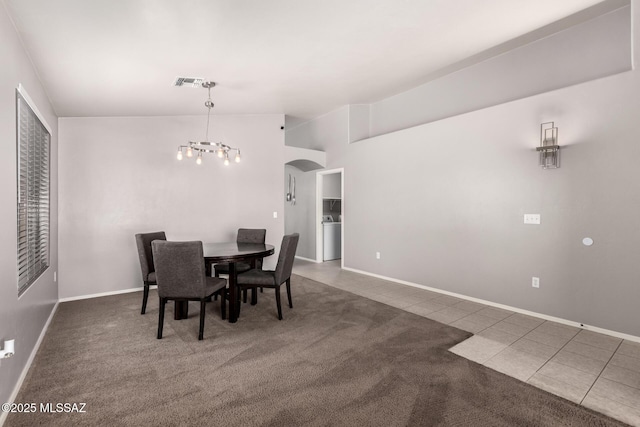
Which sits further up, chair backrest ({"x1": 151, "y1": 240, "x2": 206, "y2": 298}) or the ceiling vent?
the ceiling vent

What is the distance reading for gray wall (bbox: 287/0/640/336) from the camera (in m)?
2.88

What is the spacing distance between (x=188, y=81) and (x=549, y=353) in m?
4.42

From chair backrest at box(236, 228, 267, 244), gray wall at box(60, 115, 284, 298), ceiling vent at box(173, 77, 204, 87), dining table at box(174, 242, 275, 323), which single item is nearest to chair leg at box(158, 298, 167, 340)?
dining table at box(174, 242, 275, 323)

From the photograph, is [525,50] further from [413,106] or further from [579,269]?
[579,269]

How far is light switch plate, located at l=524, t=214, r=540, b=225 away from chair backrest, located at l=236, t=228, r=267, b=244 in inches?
133

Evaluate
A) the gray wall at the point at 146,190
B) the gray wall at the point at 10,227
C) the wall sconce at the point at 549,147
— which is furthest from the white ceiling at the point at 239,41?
the wall sconce at the point at 549,147

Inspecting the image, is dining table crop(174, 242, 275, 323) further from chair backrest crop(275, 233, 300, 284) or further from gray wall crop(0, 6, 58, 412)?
gray wall crop(0, 6, 58, 412)

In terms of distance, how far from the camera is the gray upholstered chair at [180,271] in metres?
2.71

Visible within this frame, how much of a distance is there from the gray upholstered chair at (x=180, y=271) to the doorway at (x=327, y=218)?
3.95 metres

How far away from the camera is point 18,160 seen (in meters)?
2.19

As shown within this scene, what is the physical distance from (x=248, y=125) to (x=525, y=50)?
4.13m

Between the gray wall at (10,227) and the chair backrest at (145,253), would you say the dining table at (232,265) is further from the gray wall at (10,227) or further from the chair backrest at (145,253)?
the gray wall at (10,227)

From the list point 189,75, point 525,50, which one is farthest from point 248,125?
point 525,50

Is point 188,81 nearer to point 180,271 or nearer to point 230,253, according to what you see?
point 230,253
